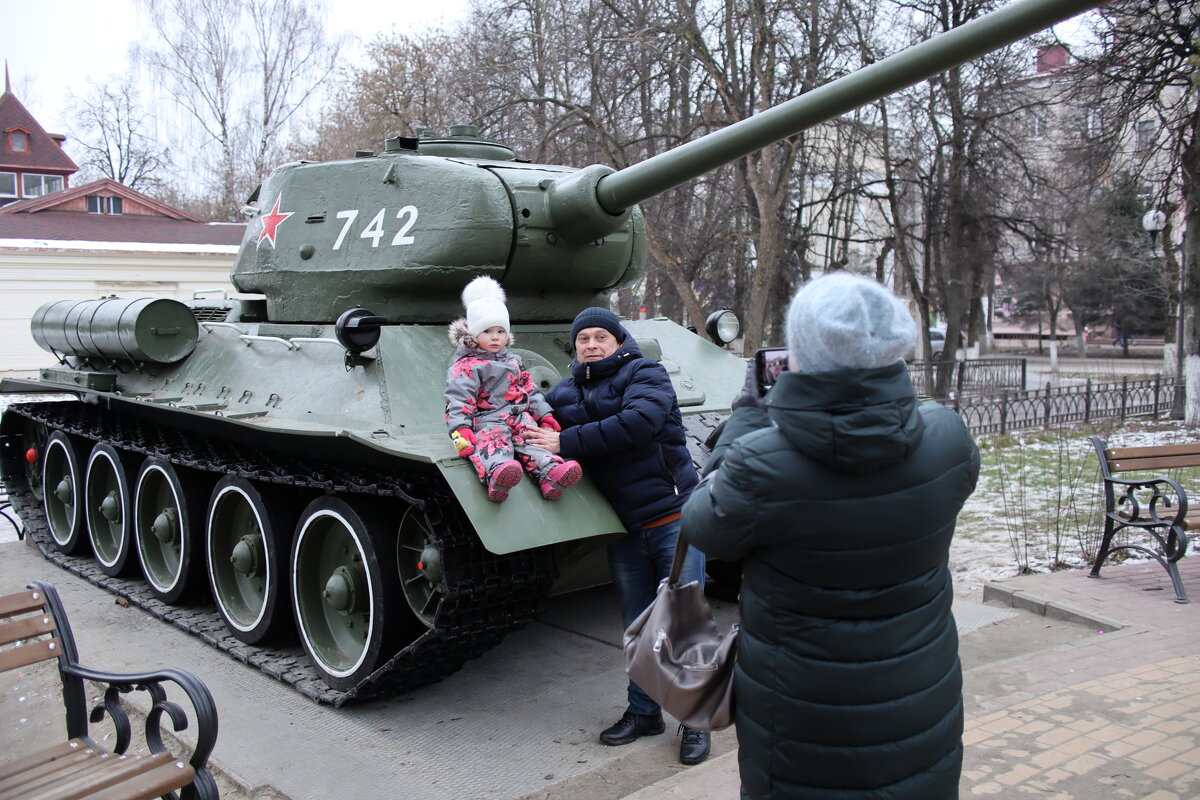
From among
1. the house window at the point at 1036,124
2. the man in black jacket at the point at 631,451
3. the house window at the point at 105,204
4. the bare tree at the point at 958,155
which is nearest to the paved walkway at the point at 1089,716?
the man in black jacket at the point at 631,451

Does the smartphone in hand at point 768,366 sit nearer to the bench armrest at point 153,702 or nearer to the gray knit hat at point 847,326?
the gray knit hat at point 847,326

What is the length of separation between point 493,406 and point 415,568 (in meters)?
1.14

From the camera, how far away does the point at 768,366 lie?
9.15ft

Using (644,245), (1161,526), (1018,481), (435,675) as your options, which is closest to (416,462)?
(435,675)

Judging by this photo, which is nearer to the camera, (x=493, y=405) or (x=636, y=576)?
(x=493, y=405)

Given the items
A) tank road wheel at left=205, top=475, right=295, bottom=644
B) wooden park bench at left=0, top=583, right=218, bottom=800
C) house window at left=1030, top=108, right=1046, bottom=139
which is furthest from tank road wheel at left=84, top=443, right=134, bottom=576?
house window at left=1030, top=108, right=1046, bottom=139

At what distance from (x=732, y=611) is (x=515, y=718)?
2.06 meters

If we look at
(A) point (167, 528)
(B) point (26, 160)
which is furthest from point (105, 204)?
(A) point (167, 528)

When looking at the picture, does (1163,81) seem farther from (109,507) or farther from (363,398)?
(109,507)

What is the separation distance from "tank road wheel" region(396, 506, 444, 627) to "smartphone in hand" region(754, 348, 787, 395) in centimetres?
240

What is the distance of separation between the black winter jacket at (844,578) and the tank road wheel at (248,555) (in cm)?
382

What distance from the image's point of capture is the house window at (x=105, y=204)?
2983cm

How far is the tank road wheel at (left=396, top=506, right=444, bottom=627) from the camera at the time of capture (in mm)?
4895

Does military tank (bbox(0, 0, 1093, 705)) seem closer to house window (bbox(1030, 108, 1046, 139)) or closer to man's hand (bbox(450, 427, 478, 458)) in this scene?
man's hand (bbox(450, 427, 478, 458))
